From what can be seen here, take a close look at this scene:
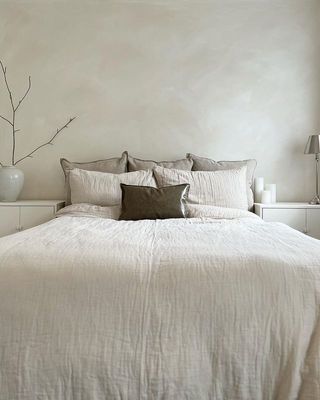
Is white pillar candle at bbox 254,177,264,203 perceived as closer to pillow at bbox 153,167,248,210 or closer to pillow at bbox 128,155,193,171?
pillow at bbox 153,167,248,210

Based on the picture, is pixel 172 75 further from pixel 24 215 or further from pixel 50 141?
pixel 24 215

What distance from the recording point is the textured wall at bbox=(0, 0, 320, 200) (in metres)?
3.61

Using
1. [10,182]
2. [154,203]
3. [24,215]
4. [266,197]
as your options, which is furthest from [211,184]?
[10,182]

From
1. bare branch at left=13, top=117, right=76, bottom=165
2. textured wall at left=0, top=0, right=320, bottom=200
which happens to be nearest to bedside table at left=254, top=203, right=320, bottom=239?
textured wall at left=0, top=0, right=320, bottom=200

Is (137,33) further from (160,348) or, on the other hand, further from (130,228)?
(160,348)

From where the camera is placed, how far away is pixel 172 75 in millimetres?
3621

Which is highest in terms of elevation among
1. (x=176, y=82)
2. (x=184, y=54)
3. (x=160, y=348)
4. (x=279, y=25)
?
(x=279, y=25)

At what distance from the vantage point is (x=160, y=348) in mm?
1153

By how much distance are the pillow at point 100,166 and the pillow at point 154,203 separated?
1.96ft

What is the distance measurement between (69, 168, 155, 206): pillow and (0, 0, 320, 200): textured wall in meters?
0.53

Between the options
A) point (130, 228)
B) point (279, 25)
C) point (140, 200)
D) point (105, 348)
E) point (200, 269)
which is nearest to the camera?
point (105, 348)

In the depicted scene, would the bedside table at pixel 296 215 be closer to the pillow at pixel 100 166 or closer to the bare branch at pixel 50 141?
the pillow at pixel 100 166

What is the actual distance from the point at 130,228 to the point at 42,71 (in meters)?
2.16

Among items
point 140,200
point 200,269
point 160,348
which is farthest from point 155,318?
point 140,200
